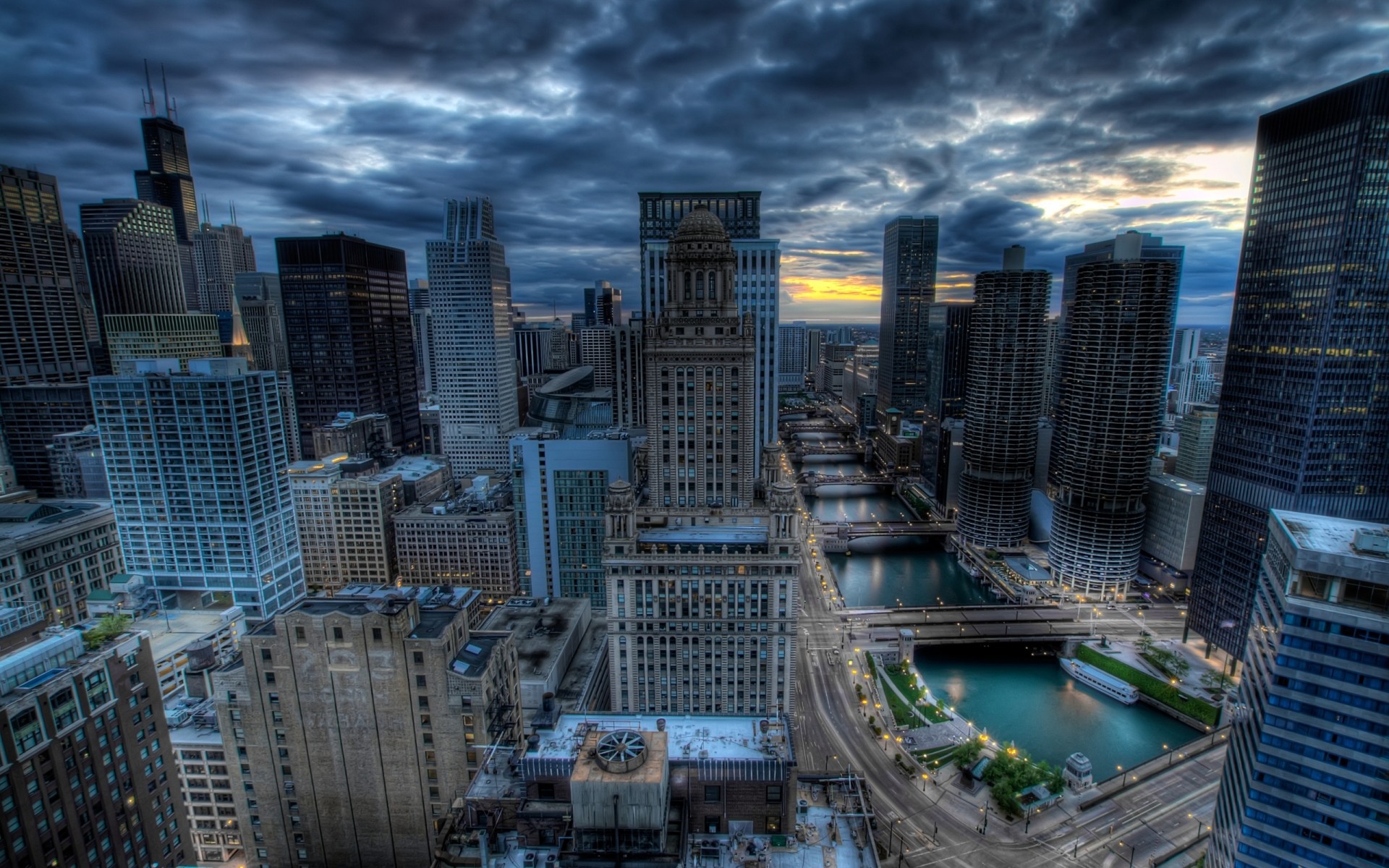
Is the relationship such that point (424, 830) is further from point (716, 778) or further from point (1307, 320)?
point (1307, 320)

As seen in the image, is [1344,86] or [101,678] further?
[1344,86]

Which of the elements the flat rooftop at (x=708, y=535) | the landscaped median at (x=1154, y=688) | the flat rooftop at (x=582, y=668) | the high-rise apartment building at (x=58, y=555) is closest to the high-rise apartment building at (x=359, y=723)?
the flat rooftop at (x=582, y=668)

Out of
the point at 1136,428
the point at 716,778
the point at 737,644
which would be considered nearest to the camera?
the point at 716,778

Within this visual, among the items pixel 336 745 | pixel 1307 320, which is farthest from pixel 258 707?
pixel 1307 320

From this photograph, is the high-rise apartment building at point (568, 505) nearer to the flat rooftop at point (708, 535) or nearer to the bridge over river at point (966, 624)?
the flat rooftop at point (708, 535)

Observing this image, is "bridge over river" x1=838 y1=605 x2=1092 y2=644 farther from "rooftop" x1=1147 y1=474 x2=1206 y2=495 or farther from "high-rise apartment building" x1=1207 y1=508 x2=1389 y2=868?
"high-rise apartment building" x1=1207 y1=508 x2=1389 y2=868

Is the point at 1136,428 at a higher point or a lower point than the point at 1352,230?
lower

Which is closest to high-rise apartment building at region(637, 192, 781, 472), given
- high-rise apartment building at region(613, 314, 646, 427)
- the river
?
high-rise apartment building at region(613, 314, 646, 427)
